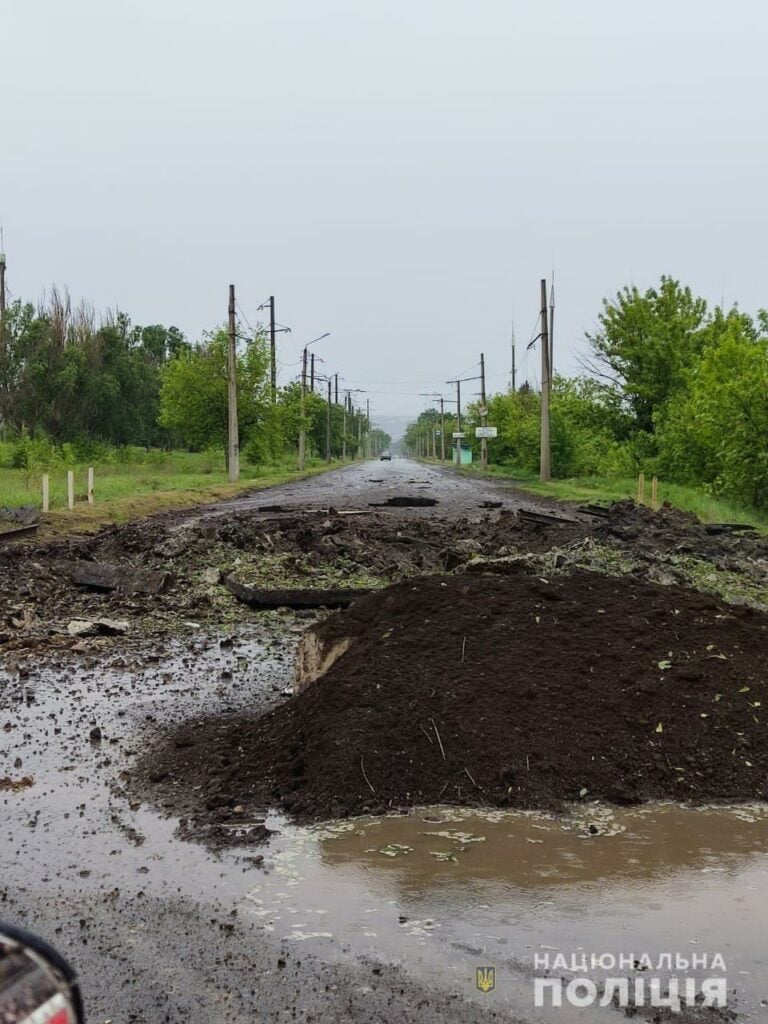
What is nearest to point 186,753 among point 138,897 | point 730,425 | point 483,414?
point 138,897

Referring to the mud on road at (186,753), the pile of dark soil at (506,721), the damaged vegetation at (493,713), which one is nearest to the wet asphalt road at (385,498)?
the mud on road at (186,753)

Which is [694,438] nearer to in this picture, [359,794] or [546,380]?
[546,380]

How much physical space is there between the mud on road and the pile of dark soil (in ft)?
0.20

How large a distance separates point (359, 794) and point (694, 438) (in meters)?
31.4

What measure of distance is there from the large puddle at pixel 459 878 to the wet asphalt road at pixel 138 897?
2cm

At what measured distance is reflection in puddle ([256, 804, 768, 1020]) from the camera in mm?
3965

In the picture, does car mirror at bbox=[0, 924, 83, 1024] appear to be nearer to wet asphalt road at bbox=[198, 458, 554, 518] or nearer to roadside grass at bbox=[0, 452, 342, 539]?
roadside grass at bbox=[0, 452, 342, 539]

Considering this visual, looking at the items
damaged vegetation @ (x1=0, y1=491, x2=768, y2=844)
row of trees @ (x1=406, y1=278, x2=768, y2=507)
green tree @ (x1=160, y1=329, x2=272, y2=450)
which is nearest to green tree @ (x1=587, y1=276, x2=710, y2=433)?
row of trees @ (x1=406, y1=278, x2=768, y2=507)

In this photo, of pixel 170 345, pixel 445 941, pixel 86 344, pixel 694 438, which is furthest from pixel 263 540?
pixel 170 345

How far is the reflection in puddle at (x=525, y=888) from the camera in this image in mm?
3965

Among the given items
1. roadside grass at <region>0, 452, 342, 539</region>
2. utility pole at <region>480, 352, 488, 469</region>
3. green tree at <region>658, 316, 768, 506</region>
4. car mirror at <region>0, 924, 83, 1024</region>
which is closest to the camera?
car mirror at <region>0, 924, 83, 1024</region>

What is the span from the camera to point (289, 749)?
6.14m

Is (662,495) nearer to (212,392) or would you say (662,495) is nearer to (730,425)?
(730,425)

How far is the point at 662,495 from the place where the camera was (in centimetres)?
3173
